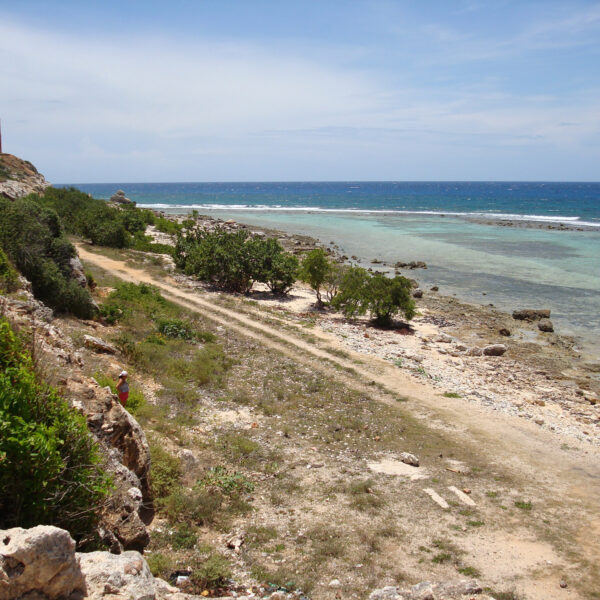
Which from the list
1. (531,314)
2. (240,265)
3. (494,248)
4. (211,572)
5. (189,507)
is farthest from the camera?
(494,248)

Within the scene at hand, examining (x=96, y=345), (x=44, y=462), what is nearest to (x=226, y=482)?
(x=44, y=462)

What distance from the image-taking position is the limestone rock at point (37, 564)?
4.23 meters

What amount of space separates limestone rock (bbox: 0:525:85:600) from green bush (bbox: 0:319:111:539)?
1.93ft

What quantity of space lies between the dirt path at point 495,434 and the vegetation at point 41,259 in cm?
640

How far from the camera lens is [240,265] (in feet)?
93.8

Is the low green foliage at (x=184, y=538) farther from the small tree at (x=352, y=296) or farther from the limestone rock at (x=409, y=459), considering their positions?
the small tree at (x=352, y=296)

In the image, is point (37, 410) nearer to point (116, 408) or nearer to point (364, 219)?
point (116, 408)

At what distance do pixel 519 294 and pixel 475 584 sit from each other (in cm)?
2940

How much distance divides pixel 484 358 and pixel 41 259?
17.6 metres

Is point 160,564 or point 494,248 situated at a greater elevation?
point 494,248

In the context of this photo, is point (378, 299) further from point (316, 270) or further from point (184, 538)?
point (184, 538)

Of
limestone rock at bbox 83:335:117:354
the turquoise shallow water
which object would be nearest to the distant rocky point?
the turquoise shallow water

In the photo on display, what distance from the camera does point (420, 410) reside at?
14.8 metres

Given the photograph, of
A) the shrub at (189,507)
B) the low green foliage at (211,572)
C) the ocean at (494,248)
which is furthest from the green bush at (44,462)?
the ocean at (494,248)
